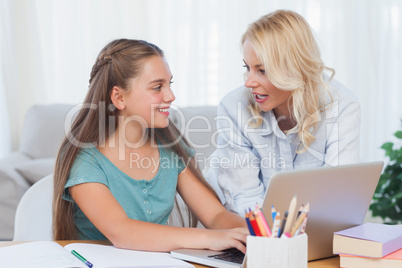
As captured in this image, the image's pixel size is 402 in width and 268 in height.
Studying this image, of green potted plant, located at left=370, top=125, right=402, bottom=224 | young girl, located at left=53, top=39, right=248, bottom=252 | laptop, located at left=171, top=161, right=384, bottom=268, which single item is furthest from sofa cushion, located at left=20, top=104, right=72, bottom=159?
laptop, located at left=171, top=161, right=384, bottom=268

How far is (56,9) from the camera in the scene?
3.59m

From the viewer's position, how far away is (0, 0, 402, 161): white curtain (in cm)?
348

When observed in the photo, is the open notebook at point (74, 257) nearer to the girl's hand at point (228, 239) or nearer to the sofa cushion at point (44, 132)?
the girl's hand at point (228, 239)

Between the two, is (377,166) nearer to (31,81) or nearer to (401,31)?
(401,31)

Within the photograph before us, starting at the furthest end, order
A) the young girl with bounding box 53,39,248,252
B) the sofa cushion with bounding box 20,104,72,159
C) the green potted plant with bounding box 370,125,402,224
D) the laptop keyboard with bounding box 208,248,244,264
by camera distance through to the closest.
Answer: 1. the sofa cushion with bounding box 20,104,72,159
2. the green potted plant with bounding box 370,125,402,224
3. the young girl with bounding box 53,39,248,252
4. the laptop keyboard with bounding box 208,248,244,264

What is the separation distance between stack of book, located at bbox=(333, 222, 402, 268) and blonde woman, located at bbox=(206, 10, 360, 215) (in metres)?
0.62

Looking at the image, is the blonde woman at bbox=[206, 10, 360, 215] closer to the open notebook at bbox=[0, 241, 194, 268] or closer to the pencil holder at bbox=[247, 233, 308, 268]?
the open notebook at bbox=[0, 241, 194, 268]

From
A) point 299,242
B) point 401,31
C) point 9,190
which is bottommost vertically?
point 9,190

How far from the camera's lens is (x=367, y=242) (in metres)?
0.94

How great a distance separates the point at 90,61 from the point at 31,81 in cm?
45

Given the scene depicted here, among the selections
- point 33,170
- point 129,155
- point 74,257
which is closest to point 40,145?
point 33,170

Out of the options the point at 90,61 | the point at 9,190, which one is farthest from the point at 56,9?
the point at 9,190

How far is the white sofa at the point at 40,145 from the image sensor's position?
A: 277 cm

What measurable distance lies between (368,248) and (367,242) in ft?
0.04
